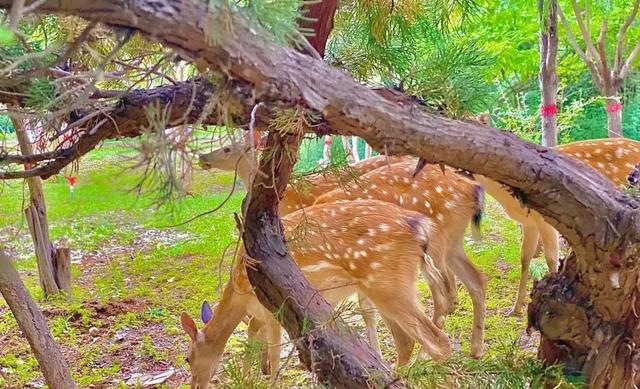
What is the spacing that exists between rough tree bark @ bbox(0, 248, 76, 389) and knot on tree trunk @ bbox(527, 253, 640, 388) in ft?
6.01

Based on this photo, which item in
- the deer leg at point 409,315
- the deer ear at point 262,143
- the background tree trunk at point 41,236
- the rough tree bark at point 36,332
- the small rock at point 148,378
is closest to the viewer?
the deer ear at point 262,143

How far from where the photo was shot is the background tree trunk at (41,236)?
4.25 meters

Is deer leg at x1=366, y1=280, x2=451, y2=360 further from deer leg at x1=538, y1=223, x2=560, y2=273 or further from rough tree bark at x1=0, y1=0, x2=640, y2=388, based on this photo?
deer leg at x1=538, y1=223, x2=560, y2=273

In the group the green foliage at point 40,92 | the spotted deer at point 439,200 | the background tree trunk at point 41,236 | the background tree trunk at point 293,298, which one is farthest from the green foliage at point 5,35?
the background tree trunk at point 41,236

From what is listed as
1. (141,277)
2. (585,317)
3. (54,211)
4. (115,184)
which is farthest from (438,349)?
(54,211)

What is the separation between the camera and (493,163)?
61.4 inches

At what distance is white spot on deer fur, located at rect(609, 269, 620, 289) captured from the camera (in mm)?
1664

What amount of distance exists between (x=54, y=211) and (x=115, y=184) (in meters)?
6.79

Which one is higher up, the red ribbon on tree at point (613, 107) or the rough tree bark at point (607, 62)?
the rough tree bark at point (607, 62)

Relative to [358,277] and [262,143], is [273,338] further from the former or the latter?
[262,143]

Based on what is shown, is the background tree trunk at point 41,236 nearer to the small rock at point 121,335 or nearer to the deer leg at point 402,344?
the small rock at point 121,335

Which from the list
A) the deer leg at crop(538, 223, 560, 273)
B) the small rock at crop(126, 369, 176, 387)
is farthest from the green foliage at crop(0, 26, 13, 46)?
the deer leg at crop(538, 223, 560, 273)

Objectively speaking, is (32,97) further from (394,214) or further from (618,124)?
(618,124)

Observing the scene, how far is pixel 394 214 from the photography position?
3031mm
